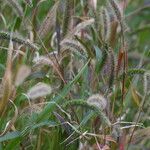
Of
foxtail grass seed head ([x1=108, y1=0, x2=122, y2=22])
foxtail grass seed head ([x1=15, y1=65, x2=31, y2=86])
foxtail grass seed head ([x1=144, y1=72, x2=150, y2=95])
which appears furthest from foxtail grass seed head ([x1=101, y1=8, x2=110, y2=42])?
foxtail grass seed head ([x1=15, y1=65, x2=31, y2=86])

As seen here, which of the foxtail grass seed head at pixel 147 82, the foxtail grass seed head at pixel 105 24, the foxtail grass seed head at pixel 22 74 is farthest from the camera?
the foxtail grass seed head at pixel 105 24

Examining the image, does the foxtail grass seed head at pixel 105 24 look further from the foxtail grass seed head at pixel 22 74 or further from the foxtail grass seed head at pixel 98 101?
the foxtail grass seed head at pixel 22 74

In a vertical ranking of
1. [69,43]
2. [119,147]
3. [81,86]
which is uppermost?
[69,43]

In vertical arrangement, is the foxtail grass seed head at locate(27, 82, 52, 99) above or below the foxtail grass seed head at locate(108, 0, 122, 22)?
below

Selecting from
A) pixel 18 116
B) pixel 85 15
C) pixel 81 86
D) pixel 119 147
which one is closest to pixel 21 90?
pixel 18 116

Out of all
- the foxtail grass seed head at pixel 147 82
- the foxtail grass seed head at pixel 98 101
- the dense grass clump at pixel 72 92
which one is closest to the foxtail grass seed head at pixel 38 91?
the dense grass clump at pixel 72 92

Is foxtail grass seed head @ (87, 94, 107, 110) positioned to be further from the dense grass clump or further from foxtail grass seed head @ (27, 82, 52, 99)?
foxtail grass seed head @ (27, 82, 52, 99)

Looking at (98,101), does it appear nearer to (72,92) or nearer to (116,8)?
(116,8)

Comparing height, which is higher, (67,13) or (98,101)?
(67,13)

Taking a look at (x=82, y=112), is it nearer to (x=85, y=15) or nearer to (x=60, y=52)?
(x=60, y=52)

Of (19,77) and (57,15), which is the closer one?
(19,77)

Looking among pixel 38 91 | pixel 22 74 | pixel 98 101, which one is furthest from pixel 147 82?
pixel 22 74
